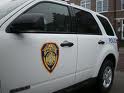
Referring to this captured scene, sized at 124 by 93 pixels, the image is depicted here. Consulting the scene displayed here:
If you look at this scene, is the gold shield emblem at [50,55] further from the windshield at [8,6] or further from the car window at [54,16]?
the windshield at [8,6]

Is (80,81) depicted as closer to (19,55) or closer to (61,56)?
(61,56)

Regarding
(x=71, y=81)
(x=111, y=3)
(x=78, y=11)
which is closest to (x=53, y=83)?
(x=71, y=81)

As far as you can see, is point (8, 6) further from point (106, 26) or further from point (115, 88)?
point (115, 88)

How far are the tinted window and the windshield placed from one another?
4.60ft

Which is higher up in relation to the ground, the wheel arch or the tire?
the wheel arch

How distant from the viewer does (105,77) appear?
6.27m

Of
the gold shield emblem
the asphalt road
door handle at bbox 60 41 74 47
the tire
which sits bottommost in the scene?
the asphalt road

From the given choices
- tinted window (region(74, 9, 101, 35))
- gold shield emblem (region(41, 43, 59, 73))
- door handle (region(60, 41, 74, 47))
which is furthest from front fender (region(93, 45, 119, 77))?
gold shield emblem (region(41, 43, 59, 73))

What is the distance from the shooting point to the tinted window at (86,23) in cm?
514

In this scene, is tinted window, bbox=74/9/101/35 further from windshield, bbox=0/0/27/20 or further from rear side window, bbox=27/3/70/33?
windshield, bbox=0/0/27/20

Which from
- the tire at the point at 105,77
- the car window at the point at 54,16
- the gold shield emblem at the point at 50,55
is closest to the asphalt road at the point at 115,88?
the tire at the point at 105,77

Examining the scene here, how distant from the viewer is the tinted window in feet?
16.9

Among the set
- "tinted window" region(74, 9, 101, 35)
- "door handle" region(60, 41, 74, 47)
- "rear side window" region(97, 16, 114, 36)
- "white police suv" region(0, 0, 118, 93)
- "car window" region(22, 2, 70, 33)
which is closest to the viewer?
"white police suv" region(0, 0, 118, 93)

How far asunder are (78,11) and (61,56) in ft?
4.13
